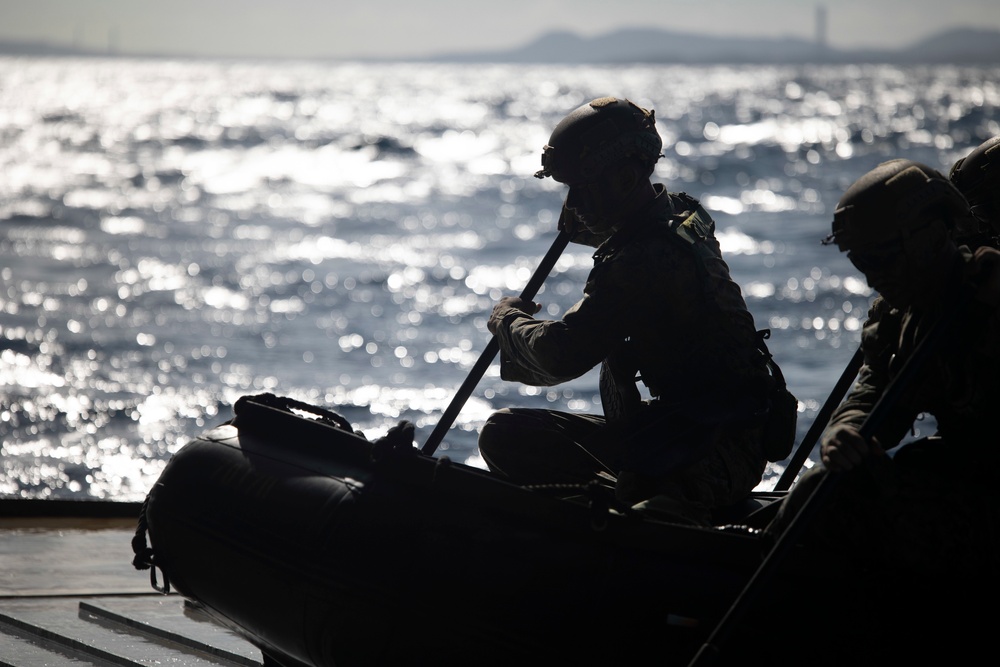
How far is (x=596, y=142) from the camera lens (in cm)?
375

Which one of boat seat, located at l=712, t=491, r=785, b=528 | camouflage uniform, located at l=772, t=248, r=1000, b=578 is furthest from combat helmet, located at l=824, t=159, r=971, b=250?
boat seat, located at l=712, t=491, r=785, b=528

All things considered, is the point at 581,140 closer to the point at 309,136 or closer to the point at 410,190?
the point at 410,190

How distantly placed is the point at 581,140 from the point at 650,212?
27 cm

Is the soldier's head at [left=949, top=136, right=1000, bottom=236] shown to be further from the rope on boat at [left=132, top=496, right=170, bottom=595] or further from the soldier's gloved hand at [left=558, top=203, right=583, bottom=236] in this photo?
the rope on boat at [left=132, top=496, right=170, bottom=595]

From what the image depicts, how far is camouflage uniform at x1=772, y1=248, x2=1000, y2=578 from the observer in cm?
296

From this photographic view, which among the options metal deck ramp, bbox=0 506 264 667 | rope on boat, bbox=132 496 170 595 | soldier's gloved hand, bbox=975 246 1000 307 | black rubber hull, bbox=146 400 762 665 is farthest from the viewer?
metal deck ramp, bbox=0 506 264 667

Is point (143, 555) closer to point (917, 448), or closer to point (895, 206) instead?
point (917, 448)

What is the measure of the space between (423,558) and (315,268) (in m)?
17.4

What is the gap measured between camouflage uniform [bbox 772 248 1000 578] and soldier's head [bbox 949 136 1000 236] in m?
0.97

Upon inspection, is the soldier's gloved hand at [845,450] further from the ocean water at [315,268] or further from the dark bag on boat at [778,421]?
the ocean water at [315,268]

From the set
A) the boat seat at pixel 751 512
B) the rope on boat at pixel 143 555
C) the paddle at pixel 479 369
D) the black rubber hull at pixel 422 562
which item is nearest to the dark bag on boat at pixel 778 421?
the boat seat at pixel 751 512

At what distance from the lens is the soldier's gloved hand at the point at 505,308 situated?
3967 millimetres

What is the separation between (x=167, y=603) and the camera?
5.09 m

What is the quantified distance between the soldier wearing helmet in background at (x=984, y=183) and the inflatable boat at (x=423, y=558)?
1.04 metres
